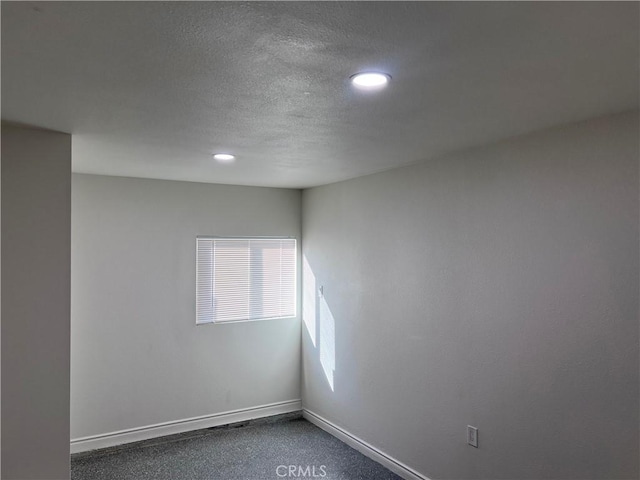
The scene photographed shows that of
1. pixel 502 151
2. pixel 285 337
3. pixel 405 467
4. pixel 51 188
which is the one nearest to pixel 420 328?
pixel 405 467

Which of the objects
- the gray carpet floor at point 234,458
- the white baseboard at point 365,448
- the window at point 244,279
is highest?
the window at point 244,279

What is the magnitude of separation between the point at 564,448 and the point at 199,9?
263cm

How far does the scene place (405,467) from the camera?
3.46 m

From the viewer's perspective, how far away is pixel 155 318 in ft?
13.6

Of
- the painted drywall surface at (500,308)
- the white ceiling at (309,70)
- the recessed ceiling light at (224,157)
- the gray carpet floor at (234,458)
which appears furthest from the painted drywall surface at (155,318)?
the white ceiling at (309,70)

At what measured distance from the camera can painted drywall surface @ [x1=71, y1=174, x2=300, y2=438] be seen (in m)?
3.85

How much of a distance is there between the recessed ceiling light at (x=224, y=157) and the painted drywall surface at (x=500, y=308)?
123cm

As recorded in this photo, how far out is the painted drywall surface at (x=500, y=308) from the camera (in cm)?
224

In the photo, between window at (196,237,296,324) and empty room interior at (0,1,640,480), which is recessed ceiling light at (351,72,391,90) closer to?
empty room interior at (0,1,640,480)

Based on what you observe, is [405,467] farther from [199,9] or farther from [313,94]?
[199,9]

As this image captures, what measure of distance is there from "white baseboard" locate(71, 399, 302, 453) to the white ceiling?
2.55 m

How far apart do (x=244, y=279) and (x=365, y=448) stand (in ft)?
6.33

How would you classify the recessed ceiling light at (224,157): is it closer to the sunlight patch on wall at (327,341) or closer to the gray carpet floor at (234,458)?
the sunlight patch on wall at (327,341)

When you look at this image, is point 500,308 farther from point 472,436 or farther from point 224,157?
point 224,157
